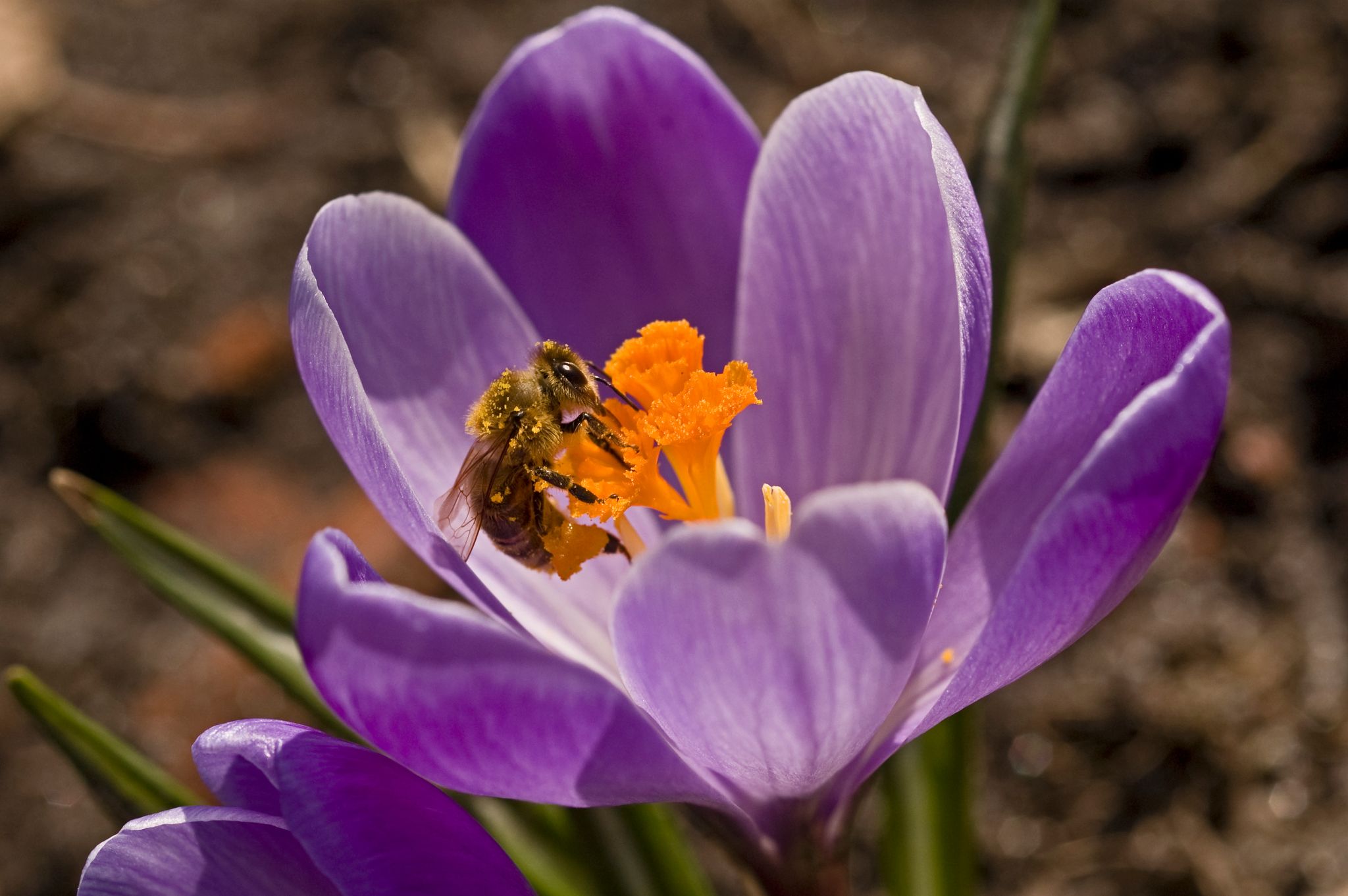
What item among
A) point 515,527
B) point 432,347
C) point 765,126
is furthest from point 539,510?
point 765,126

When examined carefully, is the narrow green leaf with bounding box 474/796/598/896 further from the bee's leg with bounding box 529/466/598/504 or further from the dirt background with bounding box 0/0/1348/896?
the dirt background with bounding box 0/0/1348/896

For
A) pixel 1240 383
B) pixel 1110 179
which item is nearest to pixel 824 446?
pixel 1240 383

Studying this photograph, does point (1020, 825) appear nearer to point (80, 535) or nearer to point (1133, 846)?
point (1133, 846)

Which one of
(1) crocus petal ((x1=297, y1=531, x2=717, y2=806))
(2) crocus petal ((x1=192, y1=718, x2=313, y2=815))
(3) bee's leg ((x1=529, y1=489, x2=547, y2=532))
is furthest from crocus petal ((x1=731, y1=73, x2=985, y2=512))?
(2) crocus petal ((x1=192, y1=718, x2=313, y2=815))

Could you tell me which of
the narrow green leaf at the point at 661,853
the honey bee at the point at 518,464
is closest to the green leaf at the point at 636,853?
the narrow green leaf at the point at 661,853

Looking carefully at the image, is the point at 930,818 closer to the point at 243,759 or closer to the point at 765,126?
the point at 243,759

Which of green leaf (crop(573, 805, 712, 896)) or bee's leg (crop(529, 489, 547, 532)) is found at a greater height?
bee's leg (crop(529, 489, 547, 532))

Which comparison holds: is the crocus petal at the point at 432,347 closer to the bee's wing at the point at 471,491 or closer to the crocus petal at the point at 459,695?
the bee's wing at the point at 471,491
